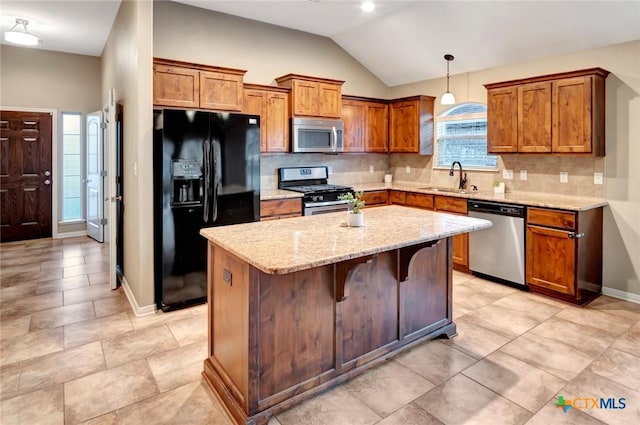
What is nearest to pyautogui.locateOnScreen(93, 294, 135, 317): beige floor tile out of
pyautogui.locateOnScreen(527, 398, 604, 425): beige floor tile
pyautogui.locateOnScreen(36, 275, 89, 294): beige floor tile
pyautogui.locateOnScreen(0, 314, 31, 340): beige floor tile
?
pyautogui.locateOnScreen(0, 314, 31, 340): beige floor tile

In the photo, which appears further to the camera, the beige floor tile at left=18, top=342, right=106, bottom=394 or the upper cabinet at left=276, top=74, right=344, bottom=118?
the upper cabinet at left=276, top=74, right=344, bottom=118

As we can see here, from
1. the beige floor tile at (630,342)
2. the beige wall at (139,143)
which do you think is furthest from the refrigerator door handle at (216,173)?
the beige floor tile at (630,342)

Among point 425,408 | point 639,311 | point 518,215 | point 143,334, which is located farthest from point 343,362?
point 639,311

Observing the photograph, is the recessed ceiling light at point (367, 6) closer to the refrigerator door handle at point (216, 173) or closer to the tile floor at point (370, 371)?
the refrigerator door handle at point (216, 173)

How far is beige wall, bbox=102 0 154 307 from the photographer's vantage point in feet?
11.4

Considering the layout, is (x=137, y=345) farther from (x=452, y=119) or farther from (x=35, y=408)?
(x=452, y=119)

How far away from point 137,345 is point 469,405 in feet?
7.67

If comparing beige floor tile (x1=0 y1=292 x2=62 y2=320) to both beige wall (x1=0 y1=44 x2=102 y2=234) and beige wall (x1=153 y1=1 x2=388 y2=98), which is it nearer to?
beige wall (x1=153 y1=1 x2=388 y2=98)

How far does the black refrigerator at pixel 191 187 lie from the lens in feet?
11.8

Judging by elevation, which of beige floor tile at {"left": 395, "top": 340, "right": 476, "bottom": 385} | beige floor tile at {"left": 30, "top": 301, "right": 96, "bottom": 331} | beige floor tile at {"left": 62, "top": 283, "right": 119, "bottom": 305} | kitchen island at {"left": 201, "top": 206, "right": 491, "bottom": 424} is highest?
kitchen island at {"left": 201, "top": 206, "right": 491, "bottom": 424}

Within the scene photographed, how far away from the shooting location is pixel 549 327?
11.2 feet

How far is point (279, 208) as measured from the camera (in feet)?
15.4

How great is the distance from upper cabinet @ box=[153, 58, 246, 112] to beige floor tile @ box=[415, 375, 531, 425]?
3360 millimetres

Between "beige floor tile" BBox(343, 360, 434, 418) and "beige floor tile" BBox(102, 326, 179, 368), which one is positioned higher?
→ "beige floor tile" BBox(102, 326, 179, 368)
